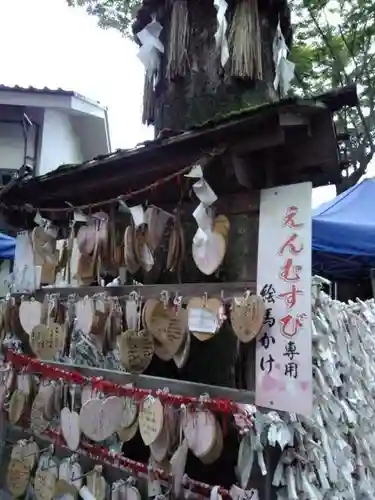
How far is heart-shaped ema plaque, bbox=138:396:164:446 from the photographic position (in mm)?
2988

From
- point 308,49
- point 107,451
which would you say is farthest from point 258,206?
point 308,49

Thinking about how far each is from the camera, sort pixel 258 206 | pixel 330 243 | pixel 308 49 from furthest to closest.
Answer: pixel 308 49, pixel 330 243, pixel 258 206

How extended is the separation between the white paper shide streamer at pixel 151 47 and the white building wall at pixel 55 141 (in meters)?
6.15

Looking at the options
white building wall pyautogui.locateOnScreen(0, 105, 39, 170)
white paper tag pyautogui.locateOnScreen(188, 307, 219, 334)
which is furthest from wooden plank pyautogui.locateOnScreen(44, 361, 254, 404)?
white building wall pyautogui.locateOnScreen(0, 105, 39, 170)

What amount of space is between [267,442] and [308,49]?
38.8 feet

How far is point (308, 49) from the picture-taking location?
12344 millimetres

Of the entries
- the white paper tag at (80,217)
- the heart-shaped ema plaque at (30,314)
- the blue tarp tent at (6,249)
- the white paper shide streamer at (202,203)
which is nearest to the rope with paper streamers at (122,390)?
the heart-shaped ema plaque at (30,314)

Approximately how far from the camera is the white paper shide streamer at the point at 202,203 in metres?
2.85

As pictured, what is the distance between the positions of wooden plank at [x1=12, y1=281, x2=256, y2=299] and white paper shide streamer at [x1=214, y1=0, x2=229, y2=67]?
5.95 feet

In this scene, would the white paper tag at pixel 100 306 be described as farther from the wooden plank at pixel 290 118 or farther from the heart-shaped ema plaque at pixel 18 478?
the wooden plank at pixel 290 118

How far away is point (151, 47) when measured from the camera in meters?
4.15

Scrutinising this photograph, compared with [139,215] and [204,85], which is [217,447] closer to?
[139,215]

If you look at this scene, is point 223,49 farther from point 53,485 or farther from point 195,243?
point 53,485

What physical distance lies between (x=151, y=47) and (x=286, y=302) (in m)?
2.68
